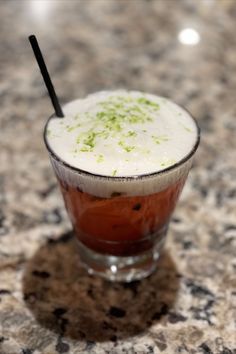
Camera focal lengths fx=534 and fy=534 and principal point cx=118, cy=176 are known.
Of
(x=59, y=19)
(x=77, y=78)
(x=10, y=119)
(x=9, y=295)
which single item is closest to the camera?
(x=9, y=295)

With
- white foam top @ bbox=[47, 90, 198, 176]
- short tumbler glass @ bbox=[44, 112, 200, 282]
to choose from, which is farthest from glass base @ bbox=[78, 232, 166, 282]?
white foam top @ bbox=[47, 90, 198, 176]

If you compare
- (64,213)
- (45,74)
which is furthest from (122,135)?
(64,213)

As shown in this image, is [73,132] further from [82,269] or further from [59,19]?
[59,19]

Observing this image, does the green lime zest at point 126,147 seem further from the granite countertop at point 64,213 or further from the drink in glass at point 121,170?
the granite countertop at point 64,213

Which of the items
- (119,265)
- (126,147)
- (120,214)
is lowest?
(119,265)

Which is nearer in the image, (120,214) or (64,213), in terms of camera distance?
Answer: (120,214)

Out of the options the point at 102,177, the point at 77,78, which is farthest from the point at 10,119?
the point at 102,177

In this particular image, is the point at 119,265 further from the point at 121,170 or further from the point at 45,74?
the point at 45,74
